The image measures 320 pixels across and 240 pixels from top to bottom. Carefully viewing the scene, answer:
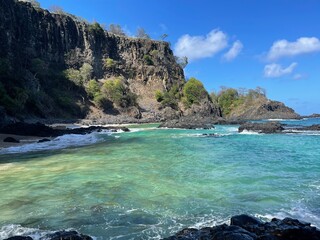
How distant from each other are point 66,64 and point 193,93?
43.0 meters

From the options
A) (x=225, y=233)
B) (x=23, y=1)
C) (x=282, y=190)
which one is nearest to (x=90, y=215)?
(x=225, y=233)

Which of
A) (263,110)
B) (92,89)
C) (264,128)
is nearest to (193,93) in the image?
(263,110)

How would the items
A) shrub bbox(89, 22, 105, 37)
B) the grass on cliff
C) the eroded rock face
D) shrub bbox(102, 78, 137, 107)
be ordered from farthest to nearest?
the grass on cliff → shrub bbox(89, 22, 105, 37) → shrub bbox(102, 78, 137, 107) → the eroded rock face

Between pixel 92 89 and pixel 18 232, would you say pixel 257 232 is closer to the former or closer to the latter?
pixel 18 232

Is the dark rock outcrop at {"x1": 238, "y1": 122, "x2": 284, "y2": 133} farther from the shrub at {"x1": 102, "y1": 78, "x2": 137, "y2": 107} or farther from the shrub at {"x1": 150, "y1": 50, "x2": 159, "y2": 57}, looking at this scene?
the shrub at {"x1": 150, "y1": 50, "x2": 159, "y2": 57}

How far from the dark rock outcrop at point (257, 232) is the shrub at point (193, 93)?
101 meters

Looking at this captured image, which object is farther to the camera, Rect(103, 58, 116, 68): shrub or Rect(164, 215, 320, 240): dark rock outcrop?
Rect(103, 58, 116, 68): shrub

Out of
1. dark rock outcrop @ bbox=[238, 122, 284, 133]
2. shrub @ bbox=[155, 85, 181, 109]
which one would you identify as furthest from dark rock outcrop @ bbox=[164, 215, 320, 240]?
shrub @ bbox=[155, 85, 181, 109]

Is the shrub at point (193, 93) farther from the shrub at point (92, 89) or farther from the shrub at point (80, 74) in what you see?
the shrub at point (80, 74)

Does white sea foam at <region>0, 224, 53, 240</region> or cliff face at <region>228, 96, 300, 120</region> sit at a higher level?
cliff face at <region>228, 96, 300, 120</region>

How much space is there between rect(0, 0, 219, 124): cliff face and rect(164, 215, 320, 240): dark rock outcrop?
156 feet

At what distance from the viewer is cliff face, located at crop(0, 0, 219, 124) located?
68.6 meters

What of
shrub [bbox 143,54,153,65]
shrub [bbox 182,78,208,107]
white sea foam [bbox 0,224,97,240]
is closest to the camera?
white sea foam [bbox 0,224,97,240]

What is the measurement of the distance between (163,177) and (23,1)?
88029mm
